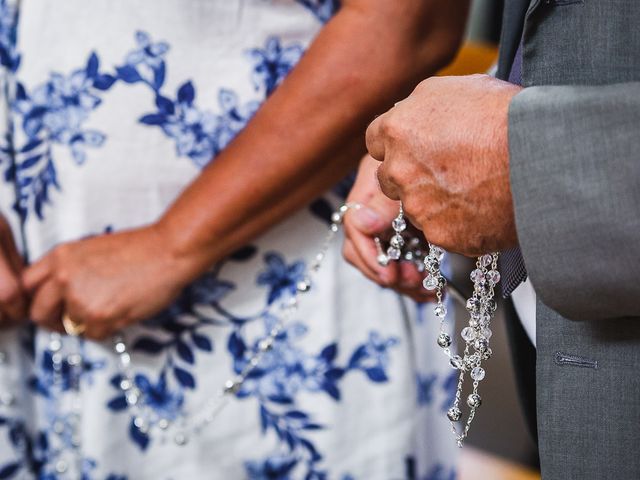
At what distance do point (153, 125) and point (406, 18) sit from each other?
0.28 metres

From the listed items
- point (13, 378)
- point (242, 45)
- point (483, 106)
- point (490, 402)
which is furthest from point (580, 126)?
point (490, 402)

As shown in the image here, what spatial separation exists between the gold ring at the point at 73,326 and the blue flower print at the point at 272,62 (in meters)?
0.32

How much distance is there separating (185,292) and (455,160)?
0.46 m

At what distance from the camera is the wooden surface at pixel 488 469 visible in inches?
75.9

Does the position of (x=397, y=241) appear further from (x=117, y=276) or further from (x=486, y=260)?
(x=117, y=276)

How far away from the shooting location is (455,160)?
1.54 feet

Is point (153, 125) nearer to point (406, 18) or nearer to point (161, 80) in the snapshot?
point (161, 80)

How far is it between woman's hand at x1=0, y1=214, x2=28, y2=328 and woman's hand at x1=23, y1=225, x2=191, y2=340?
0.03 meters

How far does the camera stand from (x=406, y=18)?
70 centimetres

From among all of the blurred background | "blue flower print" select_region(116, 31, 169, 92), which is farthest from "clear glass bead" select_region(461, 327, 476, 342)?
the blurred background

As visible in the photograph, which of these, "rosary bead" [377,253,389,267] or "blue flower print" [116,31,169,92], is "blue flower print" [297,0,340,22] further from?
"rosary bead" [377,253,389,267]

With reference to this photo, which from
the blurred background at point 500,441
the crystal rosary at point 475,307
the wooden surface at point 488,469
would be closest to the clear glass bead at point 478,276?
the crystal rosary at point 475,307

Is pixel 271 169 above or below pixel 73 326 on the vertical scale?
above

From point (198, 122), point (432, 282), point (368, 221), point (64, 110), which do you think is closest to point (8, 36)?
point (64, 110)
